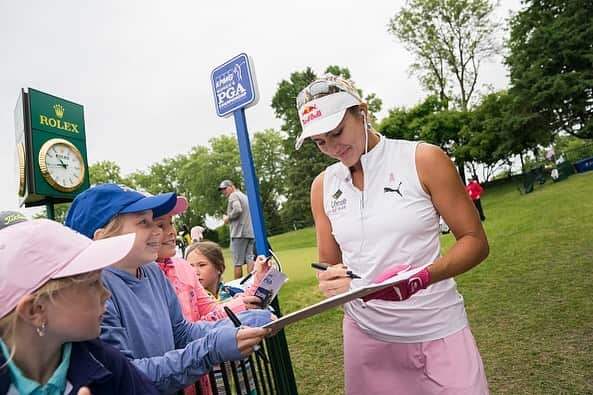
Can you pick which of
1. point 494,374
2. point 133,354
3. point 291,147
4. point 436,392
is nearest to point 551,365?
point 494,374

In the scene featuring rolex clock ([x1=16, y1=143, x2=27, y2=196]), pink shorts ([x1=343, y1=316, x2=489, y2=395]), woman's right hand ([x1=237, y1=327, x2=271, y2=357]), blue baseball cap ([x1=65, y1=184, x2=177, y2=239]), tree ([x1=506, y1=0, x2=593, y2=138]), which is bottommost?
pink shorts ([x1=343, y1=316, x2=489, y2=395])

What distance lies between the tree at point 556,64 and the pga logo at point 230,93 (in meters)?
28.1

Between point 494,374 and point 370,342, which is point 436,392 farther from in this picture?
point 494,374

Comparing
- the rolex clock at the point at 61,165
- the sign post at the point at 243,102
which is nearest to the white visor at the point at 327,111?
the sign post at the point at 243,102

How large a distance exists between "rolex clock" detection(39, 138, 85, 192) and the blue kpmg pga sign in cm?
195

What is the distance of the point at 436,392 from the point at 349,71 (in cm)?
4152

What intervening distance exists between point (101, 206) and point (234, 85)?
197 centimetres

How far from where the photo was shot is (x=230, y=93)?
11.8 feet

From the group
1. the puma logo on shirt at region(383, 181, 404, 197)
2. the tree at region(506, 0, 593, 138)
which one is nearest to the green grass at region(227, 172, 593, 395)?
the puma logo on shirt at region(383, 181, 404, 197)

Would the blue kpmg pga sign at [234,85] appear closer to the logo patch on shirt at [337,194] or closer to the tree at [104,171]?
the logo patch on shirt at [337,194]

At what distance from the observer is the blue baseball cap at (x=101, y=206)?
1854 mm

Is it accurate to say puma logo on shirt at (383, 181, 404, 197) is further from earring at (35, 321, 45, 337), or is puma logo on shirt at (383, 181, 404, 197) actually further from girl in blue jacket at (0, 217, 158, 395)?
earring at (35, 321, 45, 337)

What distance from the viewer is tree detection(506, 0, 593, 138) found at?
84.6ft

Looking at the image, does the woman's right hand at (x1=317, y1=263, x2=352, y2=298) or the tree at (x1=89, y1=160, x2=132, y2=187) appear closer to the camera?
the woman's right hand at (x1=317, y1=263, x2=352, y2=298)
